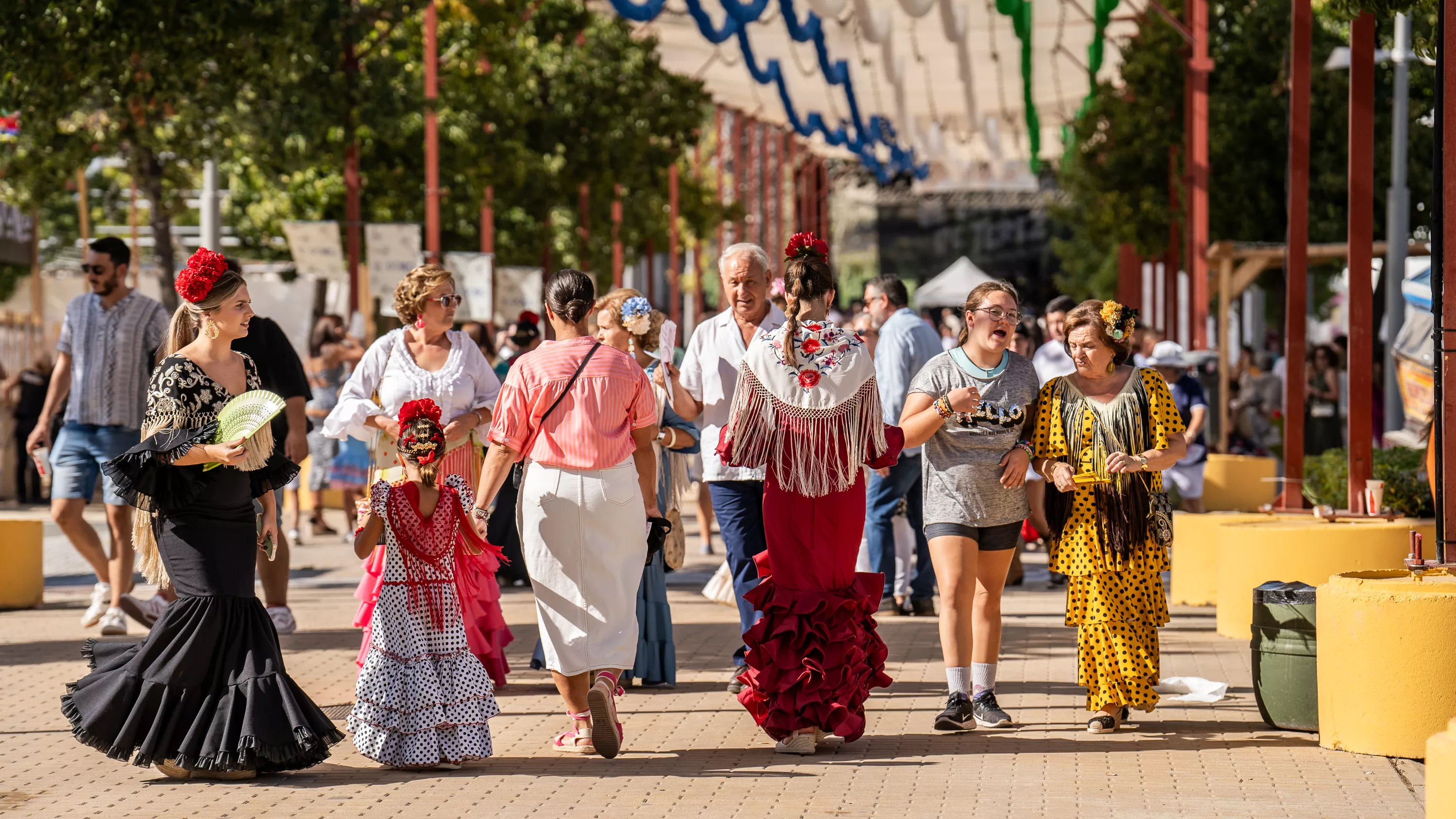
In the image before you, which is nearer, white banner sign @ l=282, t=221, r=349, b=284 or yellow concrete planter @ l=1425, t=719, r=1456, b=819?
yellow concrete planter @ l=1425, t=719, r=1456, b=819

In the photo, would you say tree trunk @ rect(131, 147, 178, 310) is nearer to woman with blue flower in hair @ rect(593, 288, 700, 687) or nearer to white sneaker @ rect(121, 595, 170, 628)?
white sneaker @ rect(121, 595, 170, 628)

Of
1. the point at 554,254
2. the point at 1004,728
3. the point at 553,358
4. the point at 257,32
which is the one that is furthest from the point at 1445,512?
the point at 554,254

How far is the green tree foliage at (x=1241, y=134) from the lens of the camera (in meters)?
26.6

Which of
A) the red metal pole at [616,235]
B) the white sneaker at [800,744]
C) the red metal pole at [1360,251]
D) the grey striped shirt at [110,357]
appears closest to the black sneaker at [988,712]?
the white sneaker at [800,744]

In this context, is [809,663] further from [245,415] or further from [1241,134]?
[1241,134]

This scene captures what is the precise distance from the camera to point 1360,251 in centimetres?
1093

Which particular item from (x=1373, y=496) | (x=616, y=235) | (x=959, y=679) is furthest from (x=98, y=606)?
Answer: (x=616, y=235)

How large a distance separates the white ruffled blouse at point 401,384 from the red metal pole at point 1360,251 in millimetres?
4783

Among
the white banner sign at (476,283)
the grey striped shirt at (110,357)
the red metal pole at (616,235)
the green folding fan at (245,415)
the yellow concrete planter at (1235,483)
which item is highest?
the red metal pole at (616,235)

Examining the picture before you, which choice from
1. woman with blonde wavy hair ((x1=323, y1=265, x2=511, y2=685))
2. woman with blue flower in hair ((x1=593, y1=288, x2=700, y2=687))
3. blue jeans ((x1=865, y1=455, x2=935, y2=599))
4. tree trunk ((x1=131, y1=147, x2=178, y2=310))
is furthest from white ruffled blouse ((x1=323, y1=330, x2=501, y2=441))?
tree trunk ((x1=131, y1=147, x2=178, y2=310))

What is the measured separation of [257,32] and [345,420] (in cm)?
596

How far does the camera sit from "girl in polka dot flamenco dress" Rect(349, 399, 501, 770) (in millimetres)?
7051

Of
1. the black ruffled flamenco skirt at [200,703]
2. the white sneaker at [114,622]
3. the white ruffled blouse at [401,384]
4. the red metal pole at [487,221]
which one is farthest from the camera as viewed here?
the red metal pole at [487,221]

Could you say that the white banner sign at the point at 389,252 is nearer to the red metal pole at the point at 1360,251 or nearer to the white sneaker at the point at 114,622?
the white sneaker at the point at 114,622
